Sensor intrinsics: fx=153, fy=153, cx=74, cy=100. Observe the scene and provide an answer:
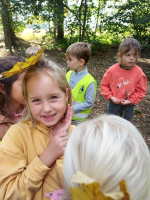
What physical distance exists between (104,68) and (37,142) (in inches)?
298

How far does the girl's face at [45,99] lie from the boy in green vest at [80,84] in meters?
1.37

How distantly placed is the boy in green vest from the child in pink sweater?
0.45m

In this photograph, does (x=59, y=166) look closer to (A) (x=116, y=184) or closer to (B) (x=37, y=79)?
(A) (x=116, y=184)

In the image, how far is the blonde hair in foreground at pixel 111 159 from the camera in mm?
619

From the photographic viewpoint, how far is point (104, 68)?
820 cm

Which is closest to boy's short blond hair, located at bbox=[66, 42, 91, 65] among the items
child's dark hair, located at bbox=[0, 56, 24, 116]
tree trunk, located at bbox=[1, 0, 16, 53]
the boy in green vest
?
the boy in green vest

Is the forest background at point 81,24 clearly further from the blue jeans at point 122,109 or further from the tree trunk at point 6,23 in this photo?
the blue jeans at point 122,109

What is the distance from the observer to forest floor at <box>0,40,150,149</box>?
168 inches

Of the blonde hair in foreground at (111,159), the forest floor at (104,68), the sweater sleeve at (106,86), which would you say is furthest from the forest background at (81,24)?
the blonde hair in foreground at (111,159)

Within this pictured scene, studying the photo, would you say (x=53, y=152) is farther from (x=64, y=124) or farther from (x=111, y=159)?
Result: (x=111, y=159)

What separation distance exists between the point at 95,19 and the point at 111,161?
11933 millimetres

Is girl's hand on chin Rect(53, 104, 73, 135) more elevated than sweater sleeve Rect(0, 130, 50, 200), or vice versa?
girl's hand on chin Rect(53, 104, 73, 135)

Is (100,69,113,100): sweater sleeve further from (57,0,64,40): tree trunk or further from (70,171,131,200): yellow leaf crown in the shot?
(57,0,64,40): tree trunk

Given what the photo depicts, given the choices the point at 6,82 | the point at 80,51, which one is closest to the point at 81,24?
the point at 80,51
